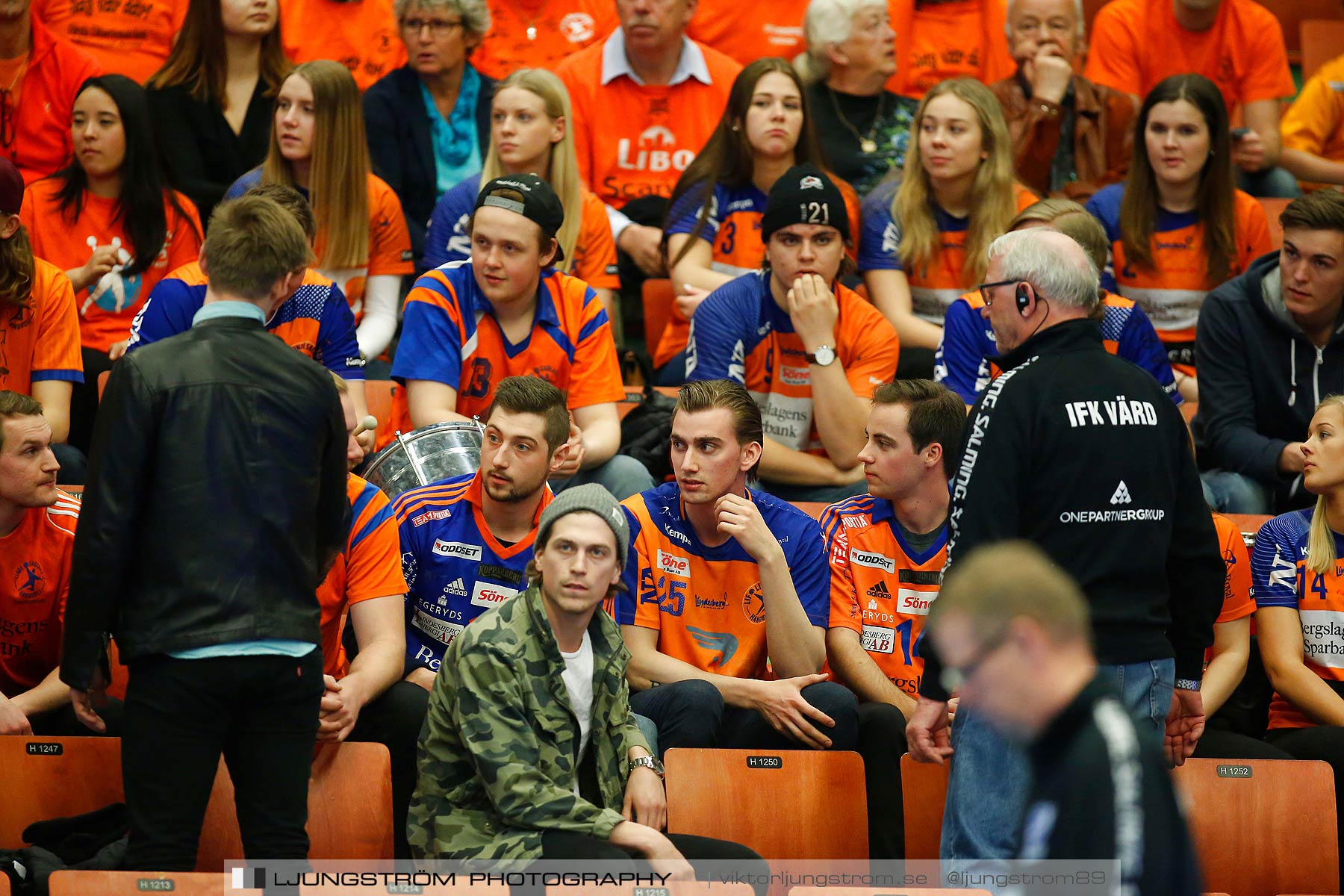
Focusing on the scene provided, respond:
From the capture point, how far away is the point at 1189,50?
24.6 ft

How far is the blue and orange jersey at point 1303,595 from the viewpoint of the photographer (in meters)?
4.50

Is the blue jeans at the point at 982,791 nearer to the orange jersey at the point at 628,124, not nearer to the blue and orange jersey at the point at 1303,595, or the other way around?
the blue and orange jersey at the point at 1303,595

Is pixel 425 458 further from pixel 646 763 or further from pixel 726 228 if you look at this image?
pixel 726 228

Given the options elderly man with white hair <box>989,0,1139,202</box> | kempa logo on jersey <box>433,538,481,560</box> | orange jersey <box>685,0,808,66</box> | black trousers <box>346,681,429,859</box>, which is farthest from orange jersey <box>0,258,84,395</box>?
elderly man with white hair <box>989,0,1139,202</box>

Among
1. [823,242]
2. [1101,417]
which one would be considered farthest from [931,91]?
[1101,417]

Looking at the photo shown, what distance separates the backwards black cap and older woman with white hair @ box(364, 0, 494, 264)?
177cm

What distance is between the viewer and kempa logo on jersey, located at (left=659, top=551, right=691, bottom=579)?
14.3 feet

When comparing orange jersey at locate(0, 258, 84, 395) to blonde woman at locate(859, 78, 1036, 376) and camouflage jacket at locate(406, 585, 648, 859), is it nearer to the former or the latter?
camouflage jacket at locate(406, 585, 648, 859)

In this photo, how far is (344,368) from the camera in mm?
5059

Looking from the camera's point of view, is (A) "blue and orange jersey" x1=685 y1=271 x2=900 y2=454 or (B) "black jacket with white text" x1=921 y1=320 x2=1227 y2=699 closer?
(B) "black jacket with white text" x1=921 y1=320 x2=1227 y2=699

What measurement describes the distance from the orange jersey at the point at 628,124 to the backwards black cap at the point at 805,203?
1.47m

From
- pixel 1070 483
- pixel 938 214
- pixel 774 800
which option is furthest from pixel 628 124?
pixel 1070 483

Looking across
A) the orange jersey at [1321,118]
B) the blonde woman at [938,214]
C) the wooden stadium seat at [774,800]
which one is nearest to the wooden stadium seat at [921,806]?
the wooden stadium seat at [774,800]

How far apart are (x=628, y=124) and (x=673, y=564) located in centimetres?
316
